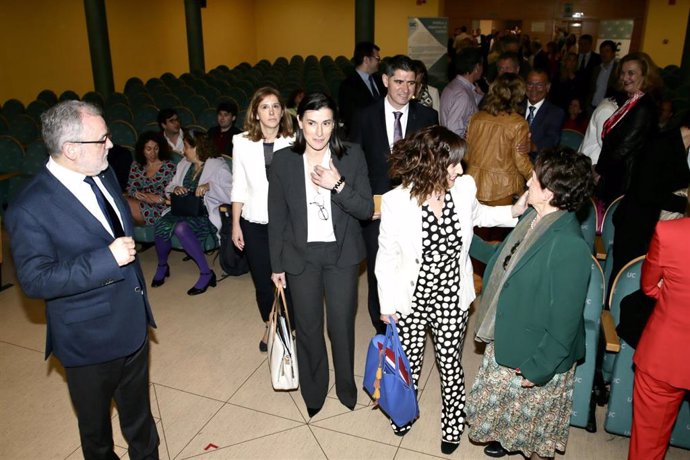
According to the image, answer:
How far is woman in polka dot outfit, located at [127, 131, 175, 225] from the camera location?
15.2 ft

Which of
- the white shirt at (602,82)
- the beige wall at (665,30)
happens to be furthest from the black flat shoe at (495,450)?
the beige wall at (665,30)

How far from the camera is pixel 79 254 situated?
6.38 feet

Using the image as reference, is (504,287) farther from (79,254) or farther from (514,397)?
(79,254)

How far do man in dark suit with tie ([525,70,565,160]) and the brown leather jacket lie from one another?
0.50m

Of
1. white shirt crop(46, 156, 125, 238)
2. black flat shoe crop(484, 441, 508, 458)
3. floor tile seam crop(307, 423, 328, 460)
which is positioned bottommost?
floor tile seam crop(307, 423, 328, 460)

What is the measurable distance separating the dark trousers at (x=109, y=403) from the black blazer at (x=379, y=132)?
65.5 inches

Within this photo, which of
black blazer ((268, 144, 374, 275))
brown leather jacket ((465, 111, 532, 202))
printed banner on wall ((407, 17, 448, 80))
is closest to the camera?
black blazer ((268, 144, 374, 275))

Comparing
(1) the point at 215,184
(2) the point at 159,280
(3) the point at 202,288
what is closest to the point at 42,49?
(2) the point at 159,280

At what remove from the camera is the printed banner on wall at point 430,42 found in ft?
29.8

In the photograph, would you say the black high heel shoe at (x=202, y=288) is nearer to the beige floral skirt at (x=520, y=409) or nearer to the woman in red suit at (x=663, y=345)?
the beige floral skirt at (x=520, y=409)

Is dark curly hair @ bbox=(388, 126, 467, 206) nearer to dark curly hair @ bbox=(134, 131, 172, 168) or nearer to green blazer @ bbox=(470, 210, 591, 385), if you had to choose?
green blazer @ bbox=(470, 210, 591, 385)

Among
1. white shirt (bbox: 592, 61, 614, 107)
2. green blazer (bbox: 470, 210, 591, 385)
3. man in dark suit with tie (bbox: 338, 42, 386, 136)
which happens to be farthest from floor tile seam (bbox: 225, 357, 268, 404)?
white shirt (bbox: 592, 61, 614, 107)

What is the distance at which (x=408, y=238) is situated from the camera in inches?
90.4

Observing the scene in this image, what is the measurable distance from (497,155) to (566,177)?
195cm
